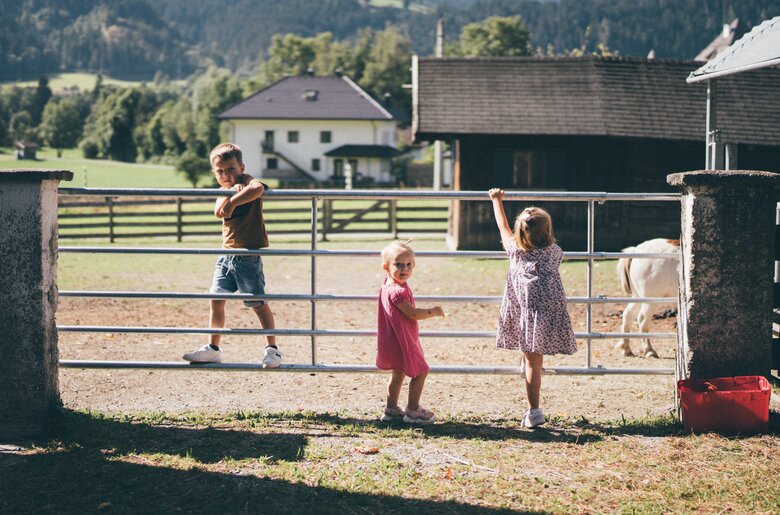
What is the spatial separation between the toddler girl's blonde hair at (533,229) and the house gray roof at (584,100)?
13865mm

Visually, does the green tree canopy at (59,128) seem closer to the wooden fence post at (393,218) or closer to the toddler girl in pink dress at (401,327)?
the wooden fence post at (393,218)

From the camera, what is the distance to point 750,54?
31.7ft

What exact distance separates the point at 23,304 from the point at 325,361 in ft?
11.5

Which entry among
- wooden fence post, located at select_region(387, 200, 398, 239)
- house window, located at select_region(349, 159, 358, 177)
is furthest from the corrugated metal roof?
house window, located at select_region(349, 159, 358, 177)

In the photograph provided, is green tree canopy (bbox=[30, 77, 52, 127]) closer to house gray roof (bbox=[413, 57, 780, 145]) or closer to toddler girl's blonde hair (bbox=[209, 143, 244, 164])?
house gray roof (bbox=[413, 57, 780, 145])

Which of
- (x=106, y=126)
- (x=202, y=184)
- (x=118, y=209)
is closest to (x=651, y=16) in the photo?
(x=106, y=126)

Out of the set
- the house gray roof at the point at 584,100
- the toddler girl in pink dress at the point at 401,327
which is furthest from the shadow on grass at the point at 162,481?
the house gray roof at the point at 584,100

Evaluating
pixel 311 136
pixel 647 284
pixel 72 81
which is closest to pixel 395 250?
pixel 647 284

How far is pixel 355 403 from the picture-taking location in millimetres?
5938

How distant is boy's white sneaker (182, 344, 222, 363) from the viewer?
552 cm

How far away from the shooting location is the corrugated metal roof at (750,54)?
357 inches

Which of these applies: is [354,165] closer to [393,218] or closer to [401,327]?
[393,218]

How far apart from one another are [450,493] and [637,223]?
631 inches

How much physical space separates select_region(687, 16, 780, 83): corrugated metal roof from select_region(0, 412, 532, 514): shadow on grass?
6.70 meters
